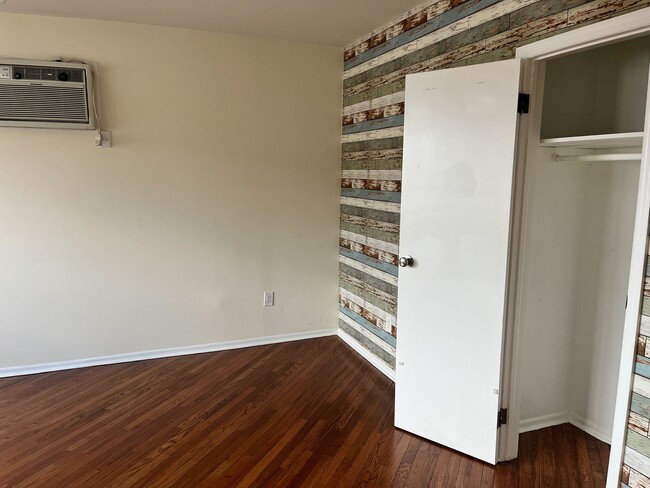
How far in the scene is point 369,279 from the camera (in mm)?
3430

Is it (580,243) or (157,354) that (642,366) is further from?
(157,354)

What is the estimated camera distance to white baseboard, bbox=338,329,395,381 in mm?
3172

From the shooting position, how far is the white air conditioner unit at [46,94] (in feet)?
9.54

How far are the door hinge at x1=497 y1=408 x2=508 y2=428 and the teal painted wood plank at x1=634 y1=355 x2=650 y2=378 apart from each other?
71cm

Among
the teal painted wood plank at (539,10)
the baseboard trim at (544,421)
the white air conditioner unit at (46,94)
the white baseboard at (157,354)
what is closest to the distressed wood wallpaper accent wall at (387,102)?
the teal painted wood plank at (539,10)

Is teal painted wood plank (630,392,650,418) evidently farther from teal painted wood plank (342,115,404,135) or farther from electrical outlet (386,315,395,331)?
teal painted wood plank (342,115,404,135)

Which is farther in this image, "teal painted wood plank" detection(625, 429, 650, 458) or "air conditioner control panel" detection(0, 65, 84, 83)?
"air conditioner control panel" detection(0, 65, 84, 83)

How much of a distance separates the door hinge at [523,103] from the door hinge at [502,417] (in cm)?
143

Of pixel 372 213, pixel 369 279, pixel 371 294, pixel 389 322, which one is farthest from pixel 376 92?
pixel 389 322

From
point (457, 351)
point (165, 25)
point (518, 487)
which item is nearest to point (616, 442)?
point (518, 487)

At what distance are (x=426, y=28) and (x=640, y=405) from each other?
2236 millimetres

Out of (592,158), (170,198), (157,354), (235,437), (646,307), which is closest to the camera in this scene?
(646,307)

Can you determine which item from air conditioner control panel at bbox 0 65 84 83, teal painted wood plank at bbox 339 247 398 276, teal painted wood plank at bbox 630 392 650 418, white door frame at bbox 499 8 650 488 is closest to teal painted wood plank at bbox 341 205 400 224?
teal painted wood plank at bbox 339 247 398 276

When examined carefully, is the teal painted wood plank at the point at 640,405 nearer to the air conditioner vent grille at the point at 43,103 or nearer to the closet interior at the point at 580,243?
the closet interior at the point at 580,243
